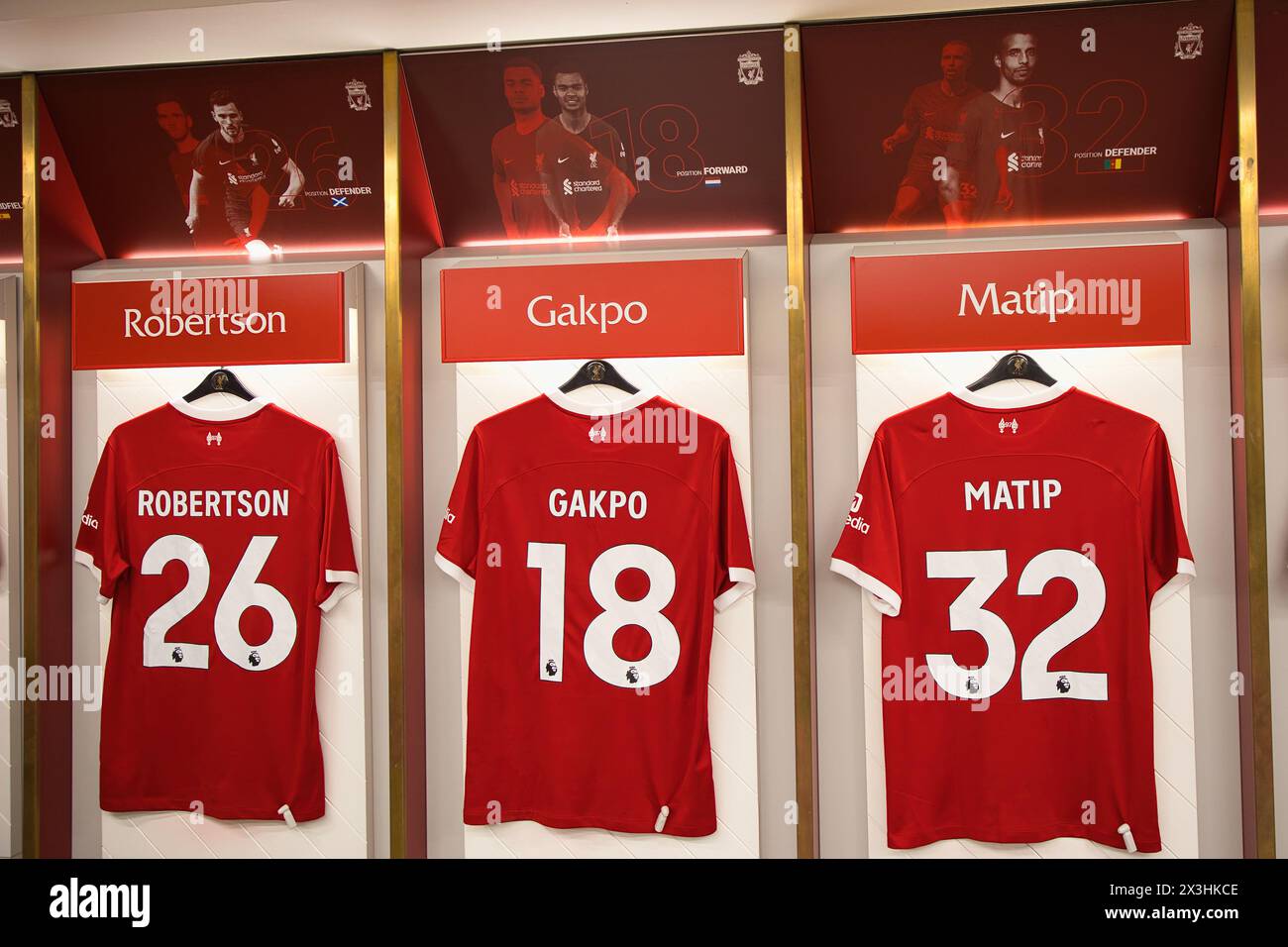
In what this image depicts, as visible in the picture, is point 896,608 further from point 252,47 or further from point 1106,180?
point 252,47

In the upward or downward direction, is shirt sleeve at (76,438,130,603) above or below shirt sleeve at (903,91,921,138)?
below

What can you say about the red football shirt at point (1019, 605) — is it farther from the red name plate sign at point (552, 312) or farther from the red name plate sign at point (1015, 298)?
the red name plate sign at point (552, 312)

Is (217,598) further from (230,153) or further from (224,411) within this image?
(230,153)

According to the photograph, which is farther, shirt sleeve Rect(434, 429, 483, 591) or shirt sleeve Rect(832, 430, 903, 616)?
shirt sleeve Rect(434, 429, 483, 591)

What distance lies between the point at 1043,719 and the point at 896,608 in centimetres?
48

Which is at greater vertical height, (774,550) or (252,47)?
(252,47)

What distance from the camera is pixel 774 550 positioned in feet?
8.73

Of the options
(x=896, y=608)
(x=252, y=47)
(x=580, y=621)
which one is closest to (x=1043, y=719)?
(x=896, y=608)

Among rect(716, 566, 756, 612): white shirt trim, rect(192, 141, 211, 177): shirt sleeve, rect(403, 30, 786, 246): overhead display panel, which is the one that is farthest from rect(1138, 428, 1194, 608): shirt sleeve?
rect(192, 141, 211, 177): shirt sleeve

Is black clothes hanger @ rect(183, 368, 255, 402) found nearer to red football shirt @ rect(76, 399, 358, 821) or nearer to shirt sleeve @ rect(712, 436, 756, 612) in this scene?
red football shirt @ rect(76, 399, 358, 821)

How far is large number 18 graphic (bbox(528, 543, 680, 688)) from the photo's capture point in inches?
101

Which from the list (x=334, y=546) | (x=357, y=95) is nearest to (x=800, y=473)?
(x=334, y=546)

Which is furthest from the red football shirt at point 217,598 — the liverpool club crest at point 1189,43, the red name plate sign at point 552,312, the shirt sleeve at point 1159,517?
the liverpool club crest at point 1189,43
